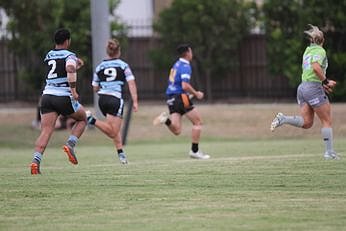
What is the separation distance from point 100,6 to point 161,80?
7603mm

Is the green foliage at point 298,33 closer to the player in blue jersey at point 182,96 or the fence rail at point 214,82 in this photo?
the fence rail at point 214,82

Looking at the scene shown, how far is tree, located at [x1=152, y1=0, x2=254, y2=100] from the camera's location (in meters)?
34.0

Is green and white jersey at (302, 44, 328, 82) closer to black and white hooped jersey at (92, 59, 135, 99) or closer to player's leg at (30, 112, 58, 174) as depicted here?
black and white hooped jersey at (92, 59, 135, 99)

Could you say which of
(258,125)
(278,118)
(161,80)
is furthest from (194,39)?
(278,118)

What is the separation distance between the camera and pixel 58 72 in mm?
14688

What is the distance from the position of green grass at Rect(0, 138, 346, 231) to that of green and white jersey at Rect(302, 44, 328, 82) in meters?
1.29

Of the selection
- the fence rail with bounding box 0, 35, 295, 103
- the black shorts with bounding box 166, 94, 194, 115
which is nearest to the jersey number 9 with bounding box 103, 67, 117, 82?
the black shorts with bounding box 166, 94, 194, 115

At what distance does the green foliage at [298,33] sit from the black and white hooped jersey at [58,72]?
18149mm

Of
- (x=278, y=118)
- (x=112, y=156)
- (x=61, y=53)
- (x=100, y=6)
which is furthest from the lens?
(x=100, y=6)

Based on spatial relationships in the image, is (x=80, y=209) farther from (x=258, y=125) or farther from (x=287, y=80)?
(x=287, y=80)

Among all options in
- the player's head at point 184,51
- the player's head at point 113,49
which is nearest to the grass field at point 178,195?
the player's head at point 113,49

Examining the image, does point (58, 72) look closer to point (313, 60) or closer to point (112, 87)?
point (112, 87)

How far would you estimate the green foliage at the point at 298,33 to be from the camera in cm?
3219

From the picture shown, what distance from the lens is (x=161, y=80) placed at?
3594 cm
